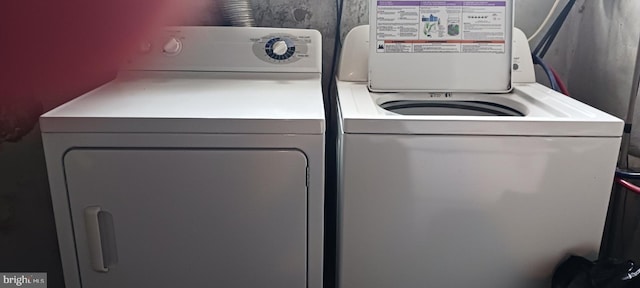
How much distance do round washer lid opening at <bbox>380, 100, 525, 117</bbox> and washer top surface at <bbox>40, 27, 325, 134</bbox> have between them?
275mm

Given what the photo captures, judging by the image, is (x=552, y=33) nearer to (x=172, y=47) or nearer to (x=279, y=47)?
(x=279, y=47)

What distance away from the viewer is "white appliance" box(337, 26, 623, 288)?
107 centimetres

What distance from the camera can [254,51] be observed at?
4.91ft

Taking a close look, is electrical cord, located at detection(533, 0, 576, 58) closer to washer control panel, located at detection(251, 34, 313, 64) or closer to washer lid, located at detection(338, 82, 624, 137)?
washer lid, located at detection(338, 82, 624, 137)

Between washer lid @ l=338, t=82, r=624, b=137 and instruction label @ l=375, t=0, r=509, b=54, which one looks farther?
instruction label @ l=375, t=0, r=509, b=54

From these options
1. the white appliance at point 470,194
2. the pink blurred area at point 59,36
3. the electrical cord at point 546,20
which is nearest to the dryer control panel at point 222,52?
the white appliance at point 470,194

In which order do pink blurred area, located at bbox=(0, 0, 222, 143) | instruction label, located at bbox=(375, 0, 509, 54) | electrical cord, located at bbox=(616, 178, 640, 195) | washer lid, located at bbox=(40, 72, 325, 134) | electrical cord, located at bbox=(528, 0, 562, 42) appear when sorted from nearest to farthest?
1. pink blurred area, located at bbox=(0, 0, 222, 143)
2. washer lid, located at bbox=(40, 72, 325, 134)
3. electrical cord, located at bbox=(616, 178, 640, 195)
4. instruction label, located at bbox=(375, 0, 509, 54)
5. electrical cord, located at bbox=(528, 0, 562, 42)

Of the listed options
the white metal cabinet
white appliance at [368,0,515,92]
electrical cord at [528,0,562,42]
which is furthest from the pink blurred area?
electrical cord at [528,0,562,42]

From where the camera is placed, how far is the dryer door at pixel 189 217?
1.03 meters

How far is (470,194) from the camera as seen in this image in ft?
3.64

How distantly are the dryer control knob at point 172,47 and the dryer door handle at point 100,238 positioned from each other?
604 millimetres

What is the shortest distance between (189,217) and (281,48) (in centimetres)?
65

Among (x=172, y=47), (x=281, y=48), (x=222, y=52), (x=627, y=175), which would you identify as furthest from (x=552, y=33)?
(x=172, y=47)

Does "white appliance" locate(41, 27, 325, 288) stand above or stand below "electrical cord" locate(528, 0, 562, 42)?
below
